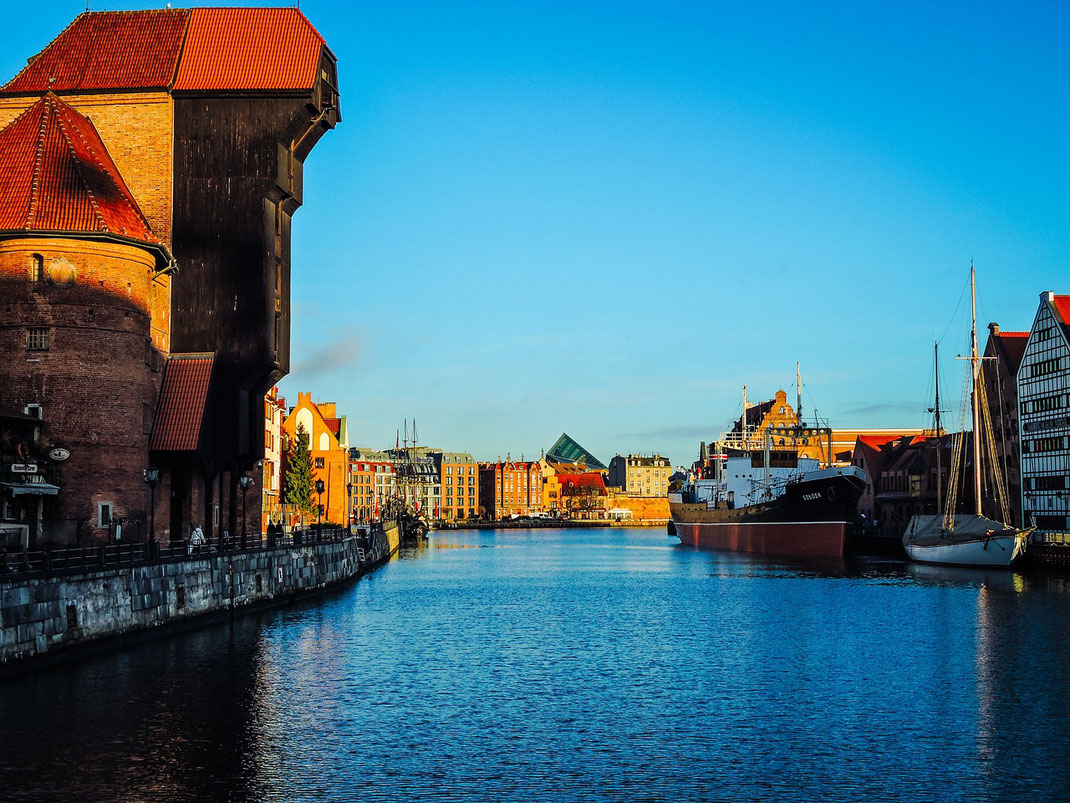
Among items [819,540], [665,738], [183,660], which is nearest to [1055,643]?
[665,738]

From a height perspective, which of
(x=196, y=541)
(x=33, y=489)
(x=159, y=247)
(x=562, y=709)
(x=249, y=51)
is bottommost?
(x=562, y=709)

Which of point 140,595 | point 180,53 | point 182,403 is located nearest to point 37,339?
point 182,403

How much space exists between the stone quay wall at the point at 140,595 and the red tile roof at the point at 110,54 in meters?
24.7

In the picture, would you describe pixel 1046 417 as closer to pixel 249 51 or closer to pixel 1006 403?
pixel 1006 403

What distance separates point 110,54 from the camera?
5766cm

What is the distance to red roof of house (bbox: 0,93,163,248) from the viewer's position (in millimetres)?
46031

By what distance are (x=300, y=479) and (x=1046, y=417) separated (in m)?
65.1

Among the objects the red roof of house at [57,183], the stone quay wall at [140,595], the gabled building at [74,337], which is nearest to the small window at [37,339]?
the gabled building at [74,337]

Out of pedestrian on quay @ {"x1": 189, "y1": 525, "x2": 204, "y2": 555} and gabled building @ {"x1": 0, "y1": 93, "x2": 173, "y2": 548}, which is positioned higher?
gabled building @ {"x1": 0, "y1": 93, "x2": 173, "y2": 548}

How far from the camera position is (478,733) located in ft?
85.9

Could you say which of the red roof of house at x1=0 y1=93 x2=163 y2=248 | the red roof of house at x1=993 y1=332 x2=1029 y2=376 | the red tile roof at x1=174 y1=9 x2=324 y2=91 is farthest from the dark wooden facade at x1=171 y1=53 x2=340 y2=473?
the red roof of house at x1=993 y1=332 x2=1029 y2=376

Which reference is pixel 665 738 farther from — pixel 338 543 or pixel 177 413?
pixel 338 543

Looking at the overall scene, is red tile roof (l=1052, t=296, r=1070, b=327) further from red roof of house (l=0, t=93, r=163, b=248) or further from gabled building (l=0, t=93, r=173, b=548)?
gabled building (l=0, t=93, r=173, b=548)

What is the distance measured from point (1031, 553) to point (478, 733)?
60.9m
